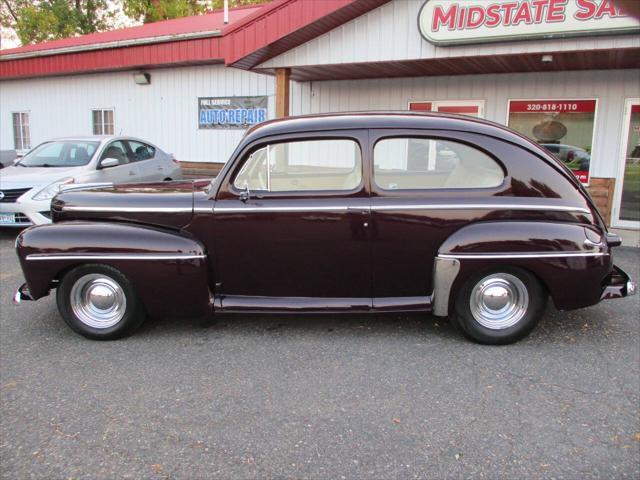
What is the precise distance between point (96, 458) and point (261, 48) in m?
6.55

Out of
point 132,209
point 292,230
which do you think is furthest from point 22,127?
point 292,230

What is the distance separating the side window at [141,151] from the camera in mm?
8961

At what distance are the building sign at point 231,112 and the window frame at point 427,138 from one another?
23.7 ft

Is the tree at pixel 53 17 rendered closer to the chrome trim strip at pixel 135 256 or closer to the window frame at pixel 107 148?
the window frame at pixel 107 148

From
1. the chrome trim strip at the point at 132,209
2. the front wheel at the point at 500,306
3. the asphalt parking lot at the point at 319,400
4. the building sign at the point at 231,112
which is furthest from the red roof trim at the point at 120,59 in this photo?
the front wheel at the point at 500,306

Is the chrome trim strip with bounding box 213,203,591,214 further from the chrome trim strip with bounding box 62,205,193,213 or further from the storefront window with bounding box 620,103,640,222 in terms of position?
the storefront window with bounding box 620,103,640,222

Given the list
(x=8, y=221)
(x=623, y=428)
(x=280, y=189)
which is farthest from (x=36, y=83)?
(x=623, y=428)

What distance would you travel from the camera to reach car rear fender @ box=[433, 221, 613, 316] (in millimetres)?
3686

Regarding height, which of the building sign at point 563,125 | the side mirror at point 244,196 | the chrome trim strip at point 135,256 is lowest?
the chrome trim strip at point 135,256

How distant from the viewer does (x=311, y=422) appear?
9.37 feet

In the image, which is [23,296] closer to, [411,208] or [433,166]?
[411,208]

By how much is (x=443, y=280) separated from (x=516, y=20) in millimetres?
4468

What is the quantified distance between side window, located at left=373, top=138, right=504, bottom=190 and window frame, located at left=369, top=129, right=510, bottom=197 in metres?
0.02

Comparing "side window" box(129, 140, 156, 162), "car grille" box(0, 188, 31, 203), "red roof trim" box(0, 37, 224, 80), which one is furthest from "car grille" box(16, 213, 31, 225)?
"red roof trim" box(0, 37, 224, 80)
